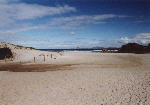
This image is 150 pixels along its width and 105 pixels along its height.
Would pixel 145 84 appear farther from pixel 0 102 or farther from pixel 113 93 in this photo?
pixel 0 102

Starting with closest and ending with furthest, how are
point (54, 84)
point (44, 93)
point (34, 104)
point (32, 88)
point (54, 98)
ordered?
1. point (34, 104)
2. point (54, 98)
3. point (44, 93)
4. point (32, 88)
5. point (54, 84)

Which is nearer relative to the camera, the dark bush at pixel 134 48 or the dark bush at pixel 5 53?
the dark bush at pixel 5 53

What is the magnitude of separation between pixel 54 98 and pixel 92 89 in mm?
2959

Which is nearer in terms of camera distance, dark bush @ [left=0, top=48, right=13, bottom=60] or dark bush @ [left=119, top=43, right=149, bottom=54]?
dark bush @ [left=0, top=48, right=13, bottom=60]

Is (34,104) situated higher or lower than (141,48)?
lower

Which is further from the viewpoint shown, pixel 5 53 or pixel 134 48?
pixel 134 48

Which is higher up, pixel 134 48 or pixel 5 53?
pixel 134 48

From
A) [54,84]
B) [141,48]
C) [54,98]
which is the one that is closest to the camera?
[54,98]

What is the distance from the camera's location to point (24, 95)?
32.4ft

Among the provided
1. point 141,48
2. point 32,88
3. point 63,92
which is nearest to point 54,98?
point 63,92

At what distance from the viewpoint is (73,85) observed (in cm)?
1192

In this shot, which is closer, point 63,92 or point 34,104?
point 34,104

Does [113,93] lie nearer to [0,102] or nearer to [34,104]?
[34,104]

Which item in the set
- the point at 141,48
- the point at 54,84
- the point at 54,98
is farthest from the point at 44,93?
the point at 141,48
